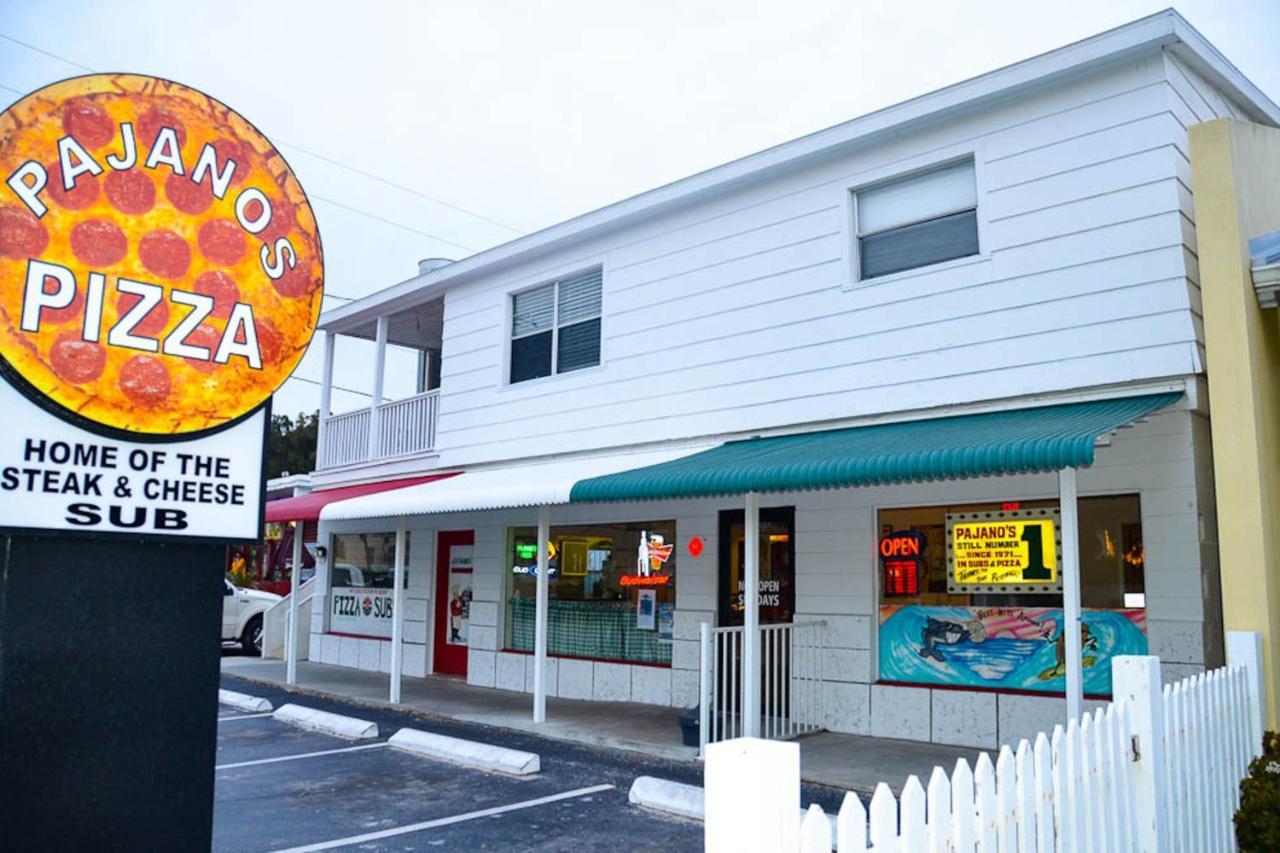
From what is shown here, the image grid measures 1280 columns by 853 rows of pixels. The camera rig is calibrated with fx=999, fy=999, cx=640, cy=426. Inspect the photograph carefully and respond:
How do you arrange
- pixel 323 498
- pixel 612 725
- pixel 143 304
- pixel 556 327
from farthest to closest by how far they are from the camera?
pixel 323 498 → pixel 556 327 → pixel 612 725 → pixel 143 304

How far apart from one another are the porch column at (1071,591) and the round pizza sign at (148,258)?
530 centimetres

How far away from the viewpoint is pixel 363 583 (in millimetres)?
17406

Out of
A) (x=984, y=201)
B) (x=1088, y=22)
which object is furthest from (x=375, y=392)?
(x=1088, y=22)

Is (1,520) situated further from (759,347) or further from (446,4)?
(446,4)

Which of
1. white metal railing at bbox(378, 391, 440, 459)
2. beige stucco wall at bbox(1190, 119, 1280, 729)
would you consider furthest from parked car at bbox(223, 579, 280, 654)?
beige stucco wall at bbox(1190, 119, 1280, 729)

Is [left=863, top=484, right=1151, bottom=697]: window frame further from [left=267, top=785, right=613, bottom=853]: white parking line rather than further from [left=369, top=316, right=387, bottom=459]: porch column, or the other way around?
[left=369, top=316, right=387, bottom=459]: porch column

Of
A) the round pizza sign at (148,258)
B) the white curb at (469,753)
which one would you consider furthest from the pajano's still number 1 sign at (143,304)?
the white curb at (469,753)

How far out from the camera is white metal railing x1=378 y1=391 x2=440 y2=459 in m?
15.4

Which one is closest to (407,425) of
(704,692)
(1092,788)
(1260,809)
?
(704,692)

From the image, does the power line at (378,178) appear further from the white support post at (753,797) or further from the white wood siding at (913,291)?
the white support post at (753,797)

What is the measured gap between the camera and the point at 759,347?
10820 mm

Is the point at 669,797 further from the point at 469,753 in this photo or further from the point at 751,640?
the point at 469,753

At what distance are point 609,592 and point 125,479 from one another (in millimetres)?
9496

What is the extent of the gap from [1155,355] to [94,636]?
756cm
